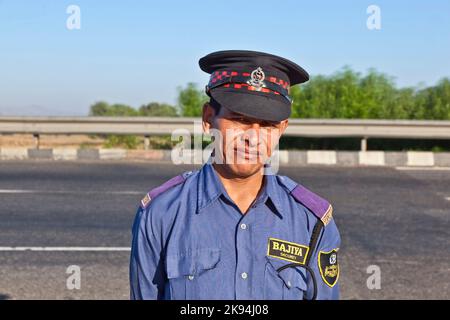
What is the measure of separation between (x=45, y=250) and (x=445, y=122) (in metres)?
9.36

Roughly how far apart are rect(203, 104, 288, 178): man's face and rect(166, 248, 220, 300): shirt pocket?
0.27 m

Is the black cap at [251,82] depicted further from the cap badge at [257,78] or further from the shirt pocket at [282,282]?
the shirt pocket at [282,282]

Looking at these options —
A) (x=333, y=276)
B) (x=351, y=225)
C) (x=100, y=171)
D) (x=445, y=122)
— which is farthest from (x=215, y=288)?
(x=445, y=122)

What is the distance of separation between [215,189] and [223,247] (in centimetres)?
19

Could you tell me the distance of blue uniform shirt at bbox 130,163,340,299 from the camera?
195 cm

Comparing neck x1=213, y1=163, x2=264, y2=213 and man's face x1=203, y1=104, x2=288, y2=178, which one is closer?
man's face x1=203, y1=104, x2=288, y2=178

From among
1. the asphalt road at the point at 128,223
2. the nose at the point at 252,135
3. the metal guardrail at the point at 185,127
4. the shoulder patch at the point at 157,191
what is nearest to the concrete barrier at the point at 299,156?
the metal guardrail at the point at 185,127

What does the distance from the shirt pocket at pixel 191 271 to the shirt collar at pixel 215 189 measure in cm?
14

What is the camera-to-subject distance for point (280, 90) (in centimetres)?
204

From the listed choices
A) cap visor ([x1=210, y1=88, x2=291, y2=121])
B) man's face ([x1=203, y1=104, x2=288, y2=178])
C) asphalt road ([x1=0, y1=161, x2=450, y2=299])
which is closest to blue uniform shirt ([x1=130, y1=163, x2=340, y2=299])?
man's face ([x1=203, y1=104, x2=288, y2=178])

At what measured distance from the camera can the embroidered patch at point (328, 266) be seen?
6.69ft

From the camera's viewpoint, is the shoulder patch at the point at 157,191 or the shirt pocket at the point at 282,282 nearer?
the shirt pocket at the point at 282,282

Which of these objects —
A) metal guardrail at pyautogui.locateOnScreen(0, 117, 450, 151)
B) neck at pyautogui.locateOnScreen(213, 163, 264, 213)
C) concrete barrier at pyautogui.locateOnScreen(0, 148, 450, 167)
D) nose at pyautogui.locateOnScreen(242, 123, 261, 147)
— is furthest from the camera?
metal guardrail at pyautogui.locateOnScreen(0, 117, 450, 151)

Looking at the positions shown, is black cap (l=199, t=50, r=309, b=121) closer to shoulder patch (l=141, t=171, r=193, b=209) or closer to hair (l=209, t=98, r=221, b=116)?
hair (l=209, t=98, r=221, b=116)
